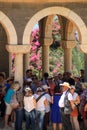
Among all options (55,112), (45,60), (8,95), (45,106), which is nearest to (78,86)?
(55,112)

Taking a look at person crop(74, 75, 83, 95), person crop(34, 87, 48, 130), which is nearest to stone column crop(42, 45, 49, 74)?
person crop(74, 75, 83, 95)

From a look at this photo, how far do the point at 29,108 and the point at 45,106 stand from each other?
1.53ft

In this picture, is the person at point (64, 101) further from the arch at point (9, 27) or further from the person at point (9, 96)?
the arch at point (9, 27)

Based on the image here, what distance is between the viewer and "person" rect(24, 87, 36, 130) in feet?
47.0

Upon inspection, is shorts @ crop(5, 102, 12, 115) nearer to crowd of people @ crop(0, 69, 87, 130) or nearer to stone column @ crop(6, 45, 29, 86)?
crowd of people @ crop(0, 69, 87, 130)

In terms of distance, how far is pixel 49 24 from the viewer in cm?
2242

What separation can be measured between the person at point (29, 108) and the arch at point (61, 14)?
2309 mm

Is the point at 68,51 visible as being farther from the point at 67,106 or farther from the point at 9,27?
the point at 67,106

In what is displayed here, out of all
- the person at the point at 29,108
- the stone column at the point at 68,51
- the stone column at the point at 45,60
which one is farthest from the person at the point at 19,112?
the stone column at the point at 45,60

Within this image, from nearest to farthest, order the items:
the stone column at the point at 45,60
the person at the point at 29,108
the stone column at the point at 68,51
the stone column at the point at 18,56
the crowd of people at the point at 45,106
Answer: the crowd of people at the point at 45,106
the person at the point at 29,108
the stone column at the point at 18,56
the stone column at the point at 68,51
the stone column at the point at 45,60

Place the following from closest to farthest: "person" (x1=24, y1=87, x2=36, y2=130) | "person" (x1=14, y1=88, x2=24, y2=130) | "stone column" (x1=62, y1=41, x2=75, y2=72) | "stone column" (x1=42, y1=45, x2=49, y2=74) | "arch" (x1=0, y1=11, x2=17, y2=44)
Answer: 1. "person" (x1=24, y1=87, x2=36, y2=130)
2. "person" (x1=14, y1=88, x2=24, y2=130)
3. "arch" (x1=0, y1=11, x2=17, y2=44)
4. "stone column" (x1=62, y1=41, x2=75, y2=72)
5. "stone column" (x1=42, y1=45, x2=49, y2=74)

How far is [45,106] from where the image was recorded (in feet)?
47.9

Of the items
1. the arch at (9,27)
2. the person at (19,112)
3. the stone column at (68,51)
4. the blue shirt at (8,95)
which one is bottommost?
the person at (19,112)

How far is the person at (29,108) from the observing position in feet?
47.0
